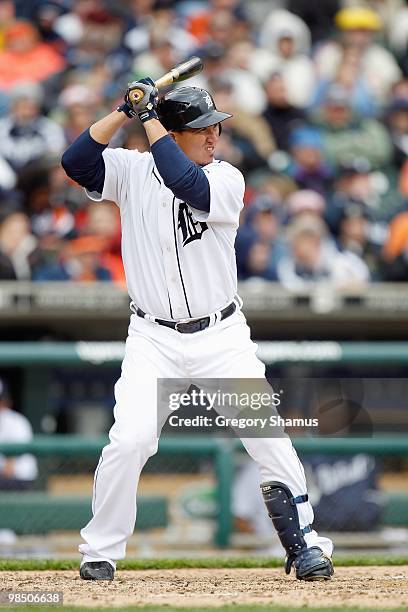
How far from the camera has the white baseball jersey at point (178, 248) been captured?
4.65 metres

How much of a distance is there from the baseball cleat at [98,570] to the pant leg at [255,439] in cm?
67

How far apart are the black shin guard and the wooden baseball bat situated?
149cm

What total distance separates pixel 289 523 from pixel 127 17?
8165 mm

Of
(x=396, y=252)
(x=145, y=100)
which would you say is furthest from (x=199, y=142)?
(x=396, y=252)

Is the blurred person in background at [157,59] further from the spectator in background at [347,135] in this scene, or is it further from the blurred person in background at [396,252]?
→ the blurred person in background at [396,252]

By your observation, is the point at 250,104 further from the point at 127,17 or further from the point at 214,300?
the point at 214,300

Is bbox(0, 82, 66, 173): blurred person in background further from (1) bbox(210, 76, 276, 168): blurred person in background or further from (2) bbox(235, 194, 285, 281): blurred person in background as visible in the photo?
(2) bbox(235, 194, 285, 281): blurred person in background

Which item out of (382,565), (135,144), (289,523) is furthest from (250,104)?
(289,523)

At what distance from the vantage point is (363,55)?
11.7 m

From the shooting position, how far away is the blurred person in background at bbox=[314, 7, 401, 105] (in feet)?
37.8

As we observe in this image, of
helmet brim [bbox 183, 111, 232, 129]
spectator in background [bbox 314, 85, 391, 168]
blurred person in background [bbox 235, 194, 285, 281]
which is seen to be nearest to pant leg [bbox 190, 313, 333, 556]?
helmet brim [bbox 183, 111, 232, 129]

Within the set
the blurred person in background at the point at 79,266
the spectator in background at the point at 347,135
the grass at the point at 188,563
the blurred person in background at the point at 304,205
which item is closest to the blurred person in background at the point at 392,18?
the spectator in background at the point at 347,135

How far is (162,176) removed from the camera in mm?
4418

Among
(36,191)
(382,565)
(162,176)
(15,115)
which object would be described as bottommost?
(382,565)
